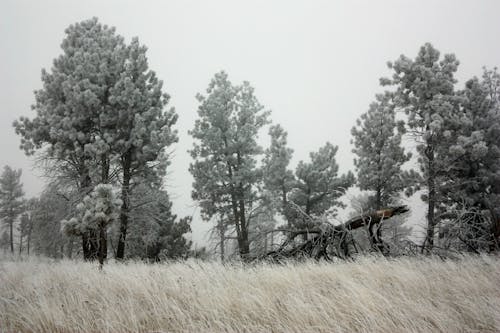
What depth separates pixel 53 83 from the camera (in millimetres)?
13367

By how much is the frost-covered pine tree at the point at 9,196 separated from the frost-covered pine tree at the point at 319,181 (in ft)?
123

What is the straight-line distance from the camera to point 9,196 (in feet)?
128

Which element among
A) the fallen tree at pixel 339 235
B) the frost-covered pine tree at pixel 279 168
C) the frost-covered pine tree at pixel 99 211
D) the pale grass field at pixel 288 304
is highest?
the frost-covered pine tree at pixel 279 168

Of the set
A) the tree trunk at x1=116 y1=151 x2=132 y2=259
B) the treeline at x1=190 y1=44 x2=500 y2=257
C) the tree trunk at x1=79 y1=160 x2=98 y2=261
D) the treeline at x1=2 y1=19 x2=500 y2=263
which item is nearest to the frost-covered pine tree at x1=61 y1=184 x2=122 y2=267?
the treeline at x1=2 y1=19 x2=500 y2=263

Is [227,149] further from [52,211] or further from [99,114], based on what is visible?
[52,211]

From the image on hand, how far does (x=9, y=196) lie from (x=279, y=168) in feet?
123

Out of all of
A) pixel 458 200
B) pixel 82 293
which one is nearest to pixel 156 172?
pixel 82 293

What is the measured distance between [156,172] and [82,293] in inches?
451

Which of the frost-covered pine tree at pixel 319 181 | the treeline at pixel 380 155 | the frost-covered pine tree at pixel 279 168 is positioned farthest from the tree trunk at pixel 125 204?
the frost-covered pine tree at pixel 319 181

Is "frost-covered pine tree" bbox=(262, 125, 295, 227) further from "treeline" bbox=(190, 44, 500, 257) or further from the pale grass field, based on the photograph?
the pale grass field

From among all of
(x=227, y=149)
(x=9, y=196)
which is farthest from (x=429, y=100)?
(x=9, y=196)

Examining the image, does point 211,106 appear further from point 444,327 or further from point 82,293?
point 444,327

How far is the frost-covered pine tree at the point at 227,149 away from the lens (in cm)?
1775

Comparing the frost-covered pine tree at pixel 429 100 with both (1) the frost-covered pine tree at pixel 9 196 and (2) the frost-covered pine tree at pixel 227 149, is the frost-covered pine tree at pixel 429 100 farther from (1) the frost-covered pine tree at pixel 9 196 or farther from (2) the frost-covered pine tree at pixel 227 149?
(1) the frost-covered pine tree at pixel 9 196
